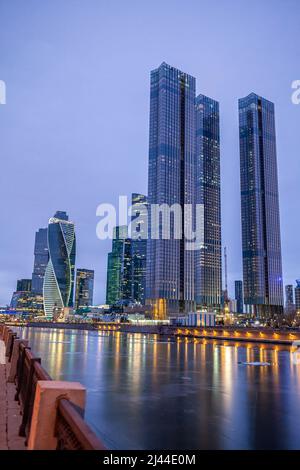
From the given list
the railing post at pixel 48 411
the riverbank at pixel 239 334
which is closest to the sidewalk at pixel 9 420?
the railing post at pixel 48 411

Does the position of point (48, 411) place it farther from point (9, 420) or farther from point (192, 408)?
point (192, 408)

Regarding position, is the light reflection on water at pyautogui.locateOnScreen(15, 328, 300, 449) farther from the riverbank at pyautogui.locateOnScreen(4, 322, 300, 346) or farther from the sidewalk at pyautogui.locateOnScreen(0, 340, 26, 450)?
the riverbank at pyautogui.locateOnScreen(4, 322, 300, 346)

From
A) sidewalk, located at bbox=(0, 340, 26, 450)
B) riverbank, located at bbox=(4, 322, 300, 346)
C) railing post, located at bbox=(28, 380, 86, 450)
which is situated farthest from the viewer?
riverbank, located at bbox=(4, 322, 300, 346)

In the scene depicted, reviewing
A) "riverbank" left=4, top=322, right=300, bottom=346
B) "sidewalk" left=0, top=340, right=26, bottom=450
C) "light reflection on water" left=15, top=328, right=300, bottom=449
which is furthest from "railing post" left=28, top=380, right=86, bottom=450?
"riverbank" left=4, top=322, right=300, bottom=346

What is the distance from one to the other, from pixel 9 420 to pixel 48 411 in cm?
419

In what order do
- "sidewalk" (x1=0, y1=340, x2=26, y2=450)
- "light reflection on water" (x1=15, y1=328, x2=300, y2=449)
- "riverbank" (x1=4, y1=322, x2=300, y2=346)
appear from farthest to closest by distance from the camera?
"riverbank" (x1=4, y1=322, x2=300, y2=346)
"light reflection on water" (x1=15, y1=328, x2=300, y2=449)
"sidewalk" (x1=0, y1=340, x2=26, y2=450)

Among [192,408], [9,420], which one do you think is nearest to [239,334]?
[192,408]

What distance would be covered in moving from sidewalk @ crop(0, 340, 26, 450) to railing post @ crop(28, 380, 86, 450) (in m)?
1.84

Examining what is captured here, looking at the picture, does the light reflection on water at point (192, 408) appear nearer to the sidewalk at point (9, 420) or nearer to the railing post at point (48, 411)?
the sidewalk at point (9, 420)

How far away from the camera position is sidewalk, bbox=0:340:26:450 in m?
7.13

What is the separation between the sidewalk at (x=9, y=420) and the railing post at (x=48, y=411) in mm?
1838

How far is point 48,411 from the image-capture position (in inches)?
215
